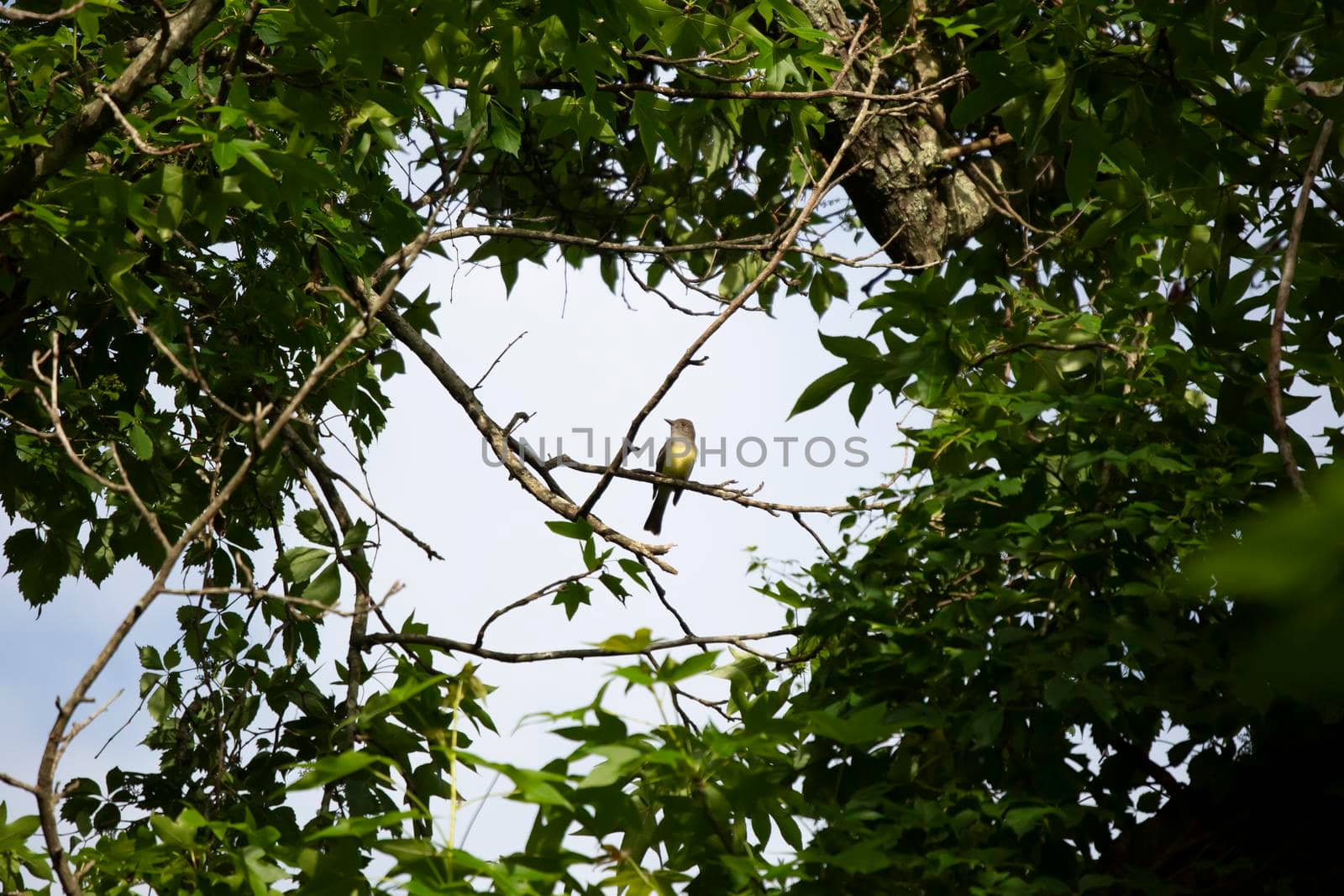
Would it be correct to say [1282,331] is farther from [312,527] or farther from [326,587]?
[312,527]

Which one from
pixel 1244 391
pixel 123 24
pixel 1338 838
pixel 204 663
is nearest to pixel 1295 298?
pixel 1244 391

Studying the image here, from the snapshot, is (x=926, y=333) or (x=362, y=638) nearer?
(x=926, y=333)

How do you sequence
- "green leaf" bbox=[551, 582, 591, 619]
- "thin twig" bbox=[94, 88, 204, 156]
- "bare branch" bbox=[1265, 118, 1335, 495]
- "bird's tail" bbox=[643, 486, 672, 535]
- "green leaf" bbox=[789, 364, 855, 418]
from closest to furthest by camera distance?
"bare branch" bbox=[1265, 118, 1335, 495] < "thin twig" bbox=[94, 88, 204, 156] < "green leaf" bbox=[789, 364, 855, 418] < "green leaf" bbox=[551, 582, 591, 619] < "bird's tail" bbox=[643, 486, 672, 535]

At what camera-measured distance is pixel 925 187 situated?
5102mm

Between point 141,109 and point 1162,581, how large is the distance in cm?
300

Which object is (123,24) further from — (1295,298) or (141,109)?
(1295,298)

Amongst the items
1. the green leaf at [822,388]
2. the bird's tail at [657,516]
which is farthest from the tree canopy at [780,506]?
the bird's tail at [657,516]

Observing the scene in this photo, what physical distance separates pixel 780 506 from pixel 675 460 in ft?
12.6

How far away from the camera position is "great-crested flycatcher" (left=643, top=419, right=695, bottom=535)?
21.3 feet

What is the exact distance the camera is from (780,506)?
3.46m

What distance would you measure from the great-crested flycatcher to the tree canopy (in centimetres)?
223

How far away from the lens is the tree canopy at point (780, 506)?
190cm

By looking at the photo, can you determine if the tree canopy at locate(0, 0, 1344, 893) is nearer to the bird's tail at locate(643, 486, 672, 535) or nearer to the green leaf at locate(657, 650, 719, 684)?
the green leaf at locate(657, 650, 719, 684)

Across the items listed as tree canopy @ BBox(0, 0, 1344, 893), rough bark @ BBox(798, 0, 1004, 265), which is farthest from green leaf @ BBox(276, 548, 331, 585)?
rough bark @ BBox(798, 0, 1004, 265)
